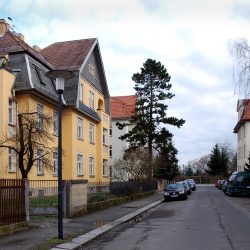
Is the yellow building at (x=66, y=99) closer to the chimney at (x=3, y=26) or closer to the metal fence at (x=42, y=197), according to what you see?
the chimney at (x=3, y=26)

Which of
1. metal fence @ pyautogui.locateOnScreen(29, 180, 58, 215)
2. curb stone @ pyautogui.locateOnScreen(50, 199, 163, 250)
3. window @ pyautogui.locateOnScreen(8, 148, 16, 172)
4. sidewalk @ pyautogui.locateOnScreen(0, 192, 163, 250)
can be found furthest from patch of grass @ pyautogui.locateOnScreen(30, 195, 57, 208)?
window @ pyautogui.locateOnScreen(8, 148, 16, 172)

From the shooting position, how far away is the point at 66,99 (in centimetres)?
3594

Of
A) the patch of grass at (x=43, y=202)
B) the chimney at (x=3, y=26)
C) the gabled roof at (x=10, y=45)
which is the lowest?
the patch of grass at (x=43, y=202)

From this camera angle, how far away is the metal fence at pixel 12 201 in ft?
45.9

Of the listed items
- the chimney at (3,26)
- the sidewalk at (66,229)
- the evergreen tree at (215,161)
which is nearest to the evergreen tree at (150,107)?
the chimney at (3,26)

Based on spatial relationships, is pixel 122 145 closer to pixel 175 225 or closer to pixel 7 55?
pixel 7 55

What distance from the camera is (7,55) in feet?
100

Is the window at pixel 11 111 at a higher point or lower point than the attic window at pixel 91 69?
lower

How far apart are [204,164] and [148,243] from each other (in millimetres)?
138658

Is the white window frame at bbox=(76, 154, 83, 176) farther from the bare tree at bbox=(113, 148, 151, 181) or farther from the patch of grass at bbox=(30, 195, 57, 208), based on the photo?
the patch of grass at bbox=(30, 195, 57, 208)

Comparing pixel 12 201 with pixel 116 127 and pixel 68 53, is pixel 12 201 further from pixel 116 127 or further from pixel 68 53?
pixel 116 127

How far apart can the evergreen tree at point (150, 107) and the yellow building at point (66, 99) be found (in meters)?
7.52

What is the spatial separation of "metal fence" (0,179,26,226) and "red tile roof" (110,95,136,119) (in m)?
54.9

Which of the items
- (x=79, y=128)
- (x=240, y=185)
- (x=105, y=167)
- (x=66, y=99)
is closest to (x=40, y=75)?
(x=66, y=99)
